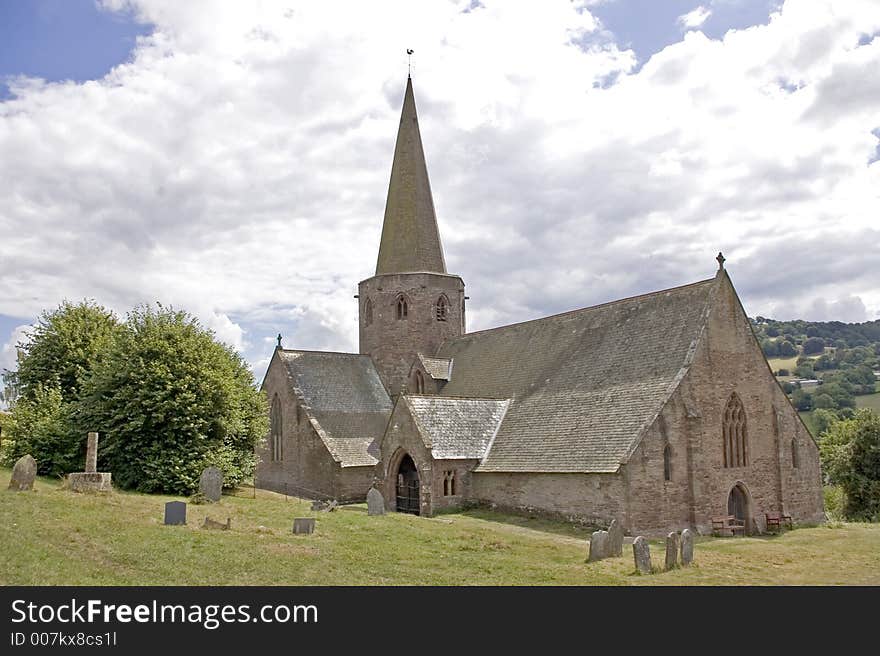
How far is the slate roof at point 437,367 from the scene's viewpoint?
43969mm

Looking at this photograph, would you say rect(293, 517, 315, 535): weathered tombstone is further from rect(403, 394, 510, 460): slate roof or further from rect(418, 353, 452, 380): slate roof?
rect(418, 353, 452, 380): slate roof

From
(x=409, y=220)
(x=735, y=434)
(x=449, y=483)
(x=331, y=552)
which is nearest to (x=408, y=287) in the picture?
(x=409, y=220)

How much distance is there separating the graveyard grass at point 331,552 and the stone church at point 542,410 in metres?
2.64

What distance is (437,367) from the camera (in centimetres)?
4447

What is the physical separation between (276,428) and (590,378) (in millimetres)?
20345

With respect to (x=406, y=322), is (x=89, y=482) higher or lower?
lower

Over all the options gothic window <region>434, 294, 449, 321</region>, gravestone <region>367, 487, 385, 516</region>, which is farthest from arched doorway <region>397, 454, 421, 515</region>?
gothic window <region>434, 294, 449, 321</region>

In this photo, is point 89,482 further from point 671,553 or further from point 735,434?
point 735,434

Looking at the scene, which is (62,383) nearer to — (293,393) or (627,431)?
(293,393)

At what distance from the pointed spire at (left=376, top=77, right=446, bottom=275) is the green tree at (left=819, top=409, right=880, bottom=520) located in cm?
2512
